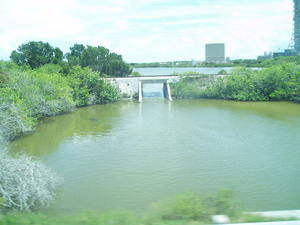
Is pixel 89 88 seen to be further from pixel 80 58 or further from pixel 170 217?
pixel 170 217

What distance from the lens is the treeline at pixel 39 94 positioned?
12.7m

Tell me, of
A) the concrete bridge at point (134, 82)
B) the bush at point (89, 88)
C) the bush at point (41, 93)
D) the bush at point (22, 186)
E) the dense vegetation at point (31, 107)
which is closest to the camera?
the bush at point (22, 186)

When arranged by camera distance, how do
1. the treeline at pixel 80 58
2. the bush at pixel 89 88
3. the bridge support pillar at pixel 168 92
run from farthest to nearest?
the treeline at pixel 80 58
the bridge support pillar at pixel 168 92
the bush at pixel 89 88

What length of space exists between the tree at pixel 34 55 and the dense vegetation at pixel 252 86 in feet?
47.5

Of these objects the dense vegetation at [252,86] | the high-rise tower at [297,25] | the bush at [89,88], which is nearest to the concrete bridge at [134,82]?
→ the dense vegetation at [252,86]

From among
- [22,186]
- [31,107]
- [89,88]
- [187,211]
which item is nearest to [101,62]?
[89,88]

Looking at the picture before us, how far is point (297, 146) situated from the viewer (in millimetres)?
11414

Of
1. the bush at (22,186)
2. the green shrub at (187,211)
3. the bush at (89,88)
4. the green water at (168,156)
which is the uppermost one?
the bush at (89,88)

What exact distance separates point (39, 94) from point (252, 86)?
52.7ft

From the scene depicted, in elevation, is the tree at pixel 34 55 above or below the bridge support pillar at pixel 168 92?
above

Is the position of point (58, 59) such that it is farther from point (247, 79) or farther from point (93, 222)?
point (93, 222)

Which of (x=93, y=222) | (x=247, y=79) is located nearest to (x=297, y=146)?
(x=93, y=222)

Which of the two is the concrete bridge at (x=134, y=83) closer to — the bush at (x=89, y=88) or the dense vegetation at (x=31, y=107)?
the dense vegetation at (x=31, y=107)

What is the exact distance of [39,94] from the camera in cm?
1683
